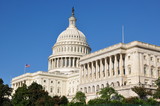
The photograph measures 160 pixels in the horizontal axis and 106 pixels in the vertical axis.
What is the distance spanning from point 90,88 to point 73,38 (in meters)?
55.4

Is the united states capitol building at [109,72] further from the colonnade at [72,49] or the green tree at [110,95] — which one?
the colonnade at [72,49]

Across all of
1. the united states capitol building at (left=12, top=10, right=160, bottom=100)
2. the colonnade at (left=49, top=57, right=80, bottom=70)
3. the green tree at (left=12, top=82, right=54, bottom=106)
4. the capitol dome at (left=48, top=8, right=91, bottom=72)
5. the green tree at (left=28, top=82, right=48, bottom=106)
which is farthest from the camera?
the capitol dome at (left=48, top=8, right=91, bottom=72)

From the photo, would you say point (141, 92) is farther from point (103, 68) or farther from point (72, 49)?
point (72, 49)

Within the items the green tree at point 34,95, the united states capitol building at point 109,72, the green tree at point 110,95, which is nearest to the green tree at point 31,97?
the green tree at point 34,95

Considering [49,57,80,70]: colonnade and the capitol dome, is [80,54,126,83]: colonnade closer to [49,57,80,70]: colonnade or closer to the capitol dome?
[49,57,80,70]: colonnade

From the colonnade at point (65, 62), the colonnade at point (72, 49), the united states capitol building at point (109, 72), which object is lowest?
the united states capitol building at point (109, 72)

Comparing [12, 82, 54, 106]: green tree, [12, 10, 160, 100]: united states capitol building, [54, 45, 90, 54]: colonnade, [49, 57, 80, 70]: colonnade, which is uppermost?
[54, 45, 90, 54]: colonnade

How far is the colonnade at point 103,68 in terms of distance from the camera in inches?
4146

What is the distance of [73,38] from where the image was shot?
16688 cm

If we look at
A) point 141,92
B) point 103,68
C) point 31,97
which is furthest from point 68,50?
point 141,92

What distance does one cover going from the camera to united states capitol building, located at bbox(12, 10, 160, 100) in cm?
10044

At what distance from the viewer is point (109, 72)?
109125mm

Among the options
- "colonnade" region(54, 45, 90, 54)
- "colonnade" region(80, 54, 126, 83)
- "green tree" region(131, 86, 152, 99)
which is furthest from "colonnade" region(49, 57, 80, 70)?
"green tree" region(131, 86, 152, 99)

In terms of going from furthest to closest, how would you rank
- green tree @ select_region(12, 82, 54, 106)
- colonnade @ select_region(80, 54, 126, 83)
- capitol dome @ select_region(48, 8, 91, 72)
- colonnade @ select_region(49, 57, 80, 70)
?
capitol dome @ select_region(48, 8, 91, 72)
colonnade @ select_region(49, 57, 80, 70)
colonnade @ select_region(80, 54, 126, 83)
green tree @ select_region(12, 82, 54, 106)
